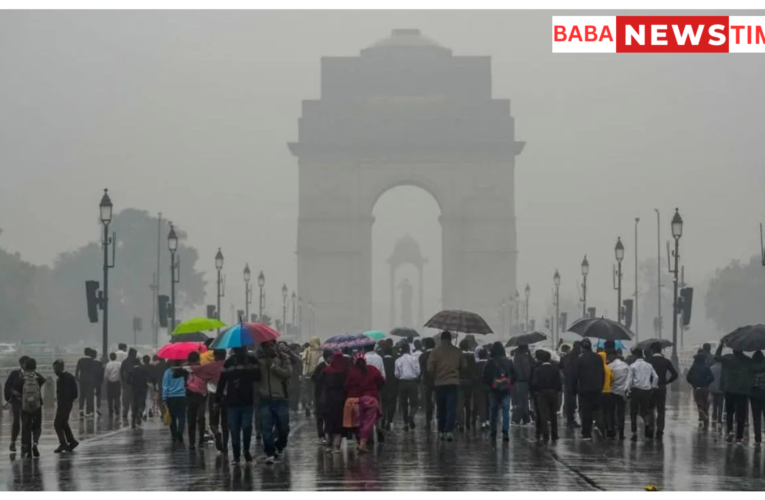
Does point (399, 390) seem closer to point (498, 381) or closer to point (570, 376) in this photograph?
point (570, 376)

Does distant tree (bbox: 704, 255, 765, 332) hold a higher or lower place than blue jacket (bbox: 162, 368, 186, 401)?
higher

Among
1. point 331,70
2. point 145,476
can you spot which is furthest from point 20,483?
point 331,70

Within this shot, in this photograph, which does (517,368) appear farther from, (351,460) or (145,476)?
(145,476)

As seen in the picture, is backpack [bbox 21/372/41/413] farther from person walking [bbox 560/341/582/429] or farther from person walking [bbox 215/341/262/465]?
person walking [bbox 560/341/582/429]

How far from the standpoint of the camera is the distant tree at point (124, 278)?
336 feet

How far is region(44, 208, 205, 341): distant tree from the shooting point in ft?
336

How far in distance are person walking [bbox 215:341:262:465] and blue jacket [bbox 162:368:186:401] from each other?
3.23 m

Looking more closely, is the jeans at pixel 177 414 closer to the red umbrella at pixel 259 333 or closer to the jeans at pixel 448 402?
the jeans at pixel 448 402

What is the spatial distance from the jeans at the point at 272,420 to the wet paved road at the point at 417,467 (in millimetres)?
227

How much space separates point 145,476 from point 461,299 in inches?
3459

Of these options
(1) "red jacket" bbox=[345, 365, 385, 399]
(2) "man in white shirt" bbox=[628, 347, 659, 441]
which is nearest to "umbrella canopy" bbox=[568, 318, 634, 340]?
(2) "man in white shirt" bbox=[628, 347, 659, 441]

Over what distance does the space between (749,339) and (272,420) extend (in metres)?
6.84

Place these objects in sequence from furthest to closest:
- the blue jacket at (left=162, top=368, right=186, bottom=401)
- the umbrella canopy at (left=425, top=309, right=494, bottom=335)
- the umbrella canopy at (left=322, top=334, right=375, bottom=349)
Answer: the umbrella canopy at (left=425, top=309, right=494, bottom=335) < the umbrella canopy at (left=322, top=334, right=375, bottom=349) < the blue jacket at (left=162, top=368, right=186, bottom=401)

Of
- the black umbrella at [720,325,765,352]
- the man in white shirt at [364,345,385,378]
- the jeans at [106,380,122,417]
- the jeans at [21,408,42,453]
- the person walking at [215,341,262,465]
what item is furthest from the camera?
the jeans at [106,380,122,417]
